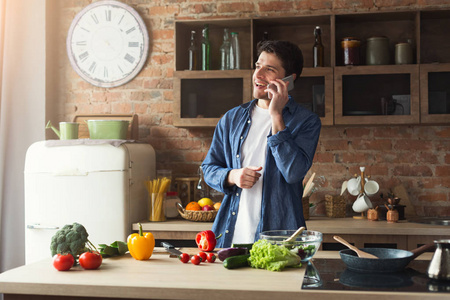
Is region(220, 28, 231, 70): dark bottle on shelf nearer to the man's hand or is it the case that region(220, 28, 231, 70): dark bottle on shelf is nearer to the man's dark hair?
the man's dark hair

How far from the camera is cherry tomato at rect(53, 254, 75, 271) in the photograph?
178cm

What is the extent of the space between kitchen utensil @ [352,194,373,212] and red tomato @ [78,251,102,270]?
2.19 m

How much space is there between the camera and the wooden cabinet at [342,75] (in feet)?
11.3

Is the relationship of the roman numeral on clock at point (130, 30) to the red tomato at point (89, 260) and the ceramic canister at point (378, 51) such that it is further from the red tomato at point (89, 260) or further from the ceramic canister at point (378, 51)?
the red tomato at point (89, 260)

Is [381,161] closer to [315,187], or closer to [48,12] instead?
[315,187]

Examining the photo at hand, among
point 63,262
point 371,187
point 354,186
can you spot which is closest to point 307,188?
point 354,186

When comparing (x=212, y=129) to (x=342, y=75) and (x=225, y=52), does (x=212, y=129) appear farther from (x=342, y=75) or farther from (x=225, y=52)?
(x=342, y=75)

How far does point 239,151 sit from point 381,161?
166cm

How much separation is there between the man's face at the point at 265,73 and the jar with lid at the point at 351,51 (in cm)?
122

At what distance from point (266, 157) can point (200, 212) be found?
113 centimetres

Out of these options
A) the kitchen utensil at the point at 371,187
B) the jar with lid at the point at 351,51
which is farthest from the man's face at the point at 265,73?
the kitchen utensil at the point at 371,187

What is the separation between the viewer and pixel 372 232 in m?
3.16

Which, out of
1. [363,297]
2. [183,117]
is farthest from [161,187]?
[363,297]

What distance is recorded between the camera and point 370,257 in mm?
1771
